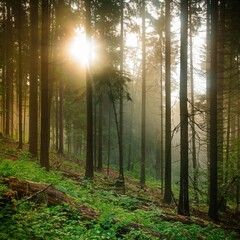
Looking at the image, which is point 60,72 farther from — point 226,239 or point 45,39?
point 226,239

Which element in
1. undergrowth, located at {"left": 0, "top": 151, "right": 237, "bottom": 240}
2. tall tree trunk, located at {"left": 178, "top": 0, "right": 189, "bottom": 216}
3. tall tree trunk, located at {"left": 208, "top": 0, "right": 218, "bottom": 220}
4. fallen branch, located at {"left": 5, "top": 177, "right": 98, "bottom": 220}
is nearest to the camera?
undergrowth, located at {"left": 0, "top": 151, "right": 237, "bottom": 240}

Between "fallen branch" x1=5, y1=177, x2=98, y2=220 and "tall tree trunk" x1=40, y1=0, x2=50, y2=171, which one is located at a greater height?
"tall tree trunk" x1=40, y1=0, x2=50, y2=171

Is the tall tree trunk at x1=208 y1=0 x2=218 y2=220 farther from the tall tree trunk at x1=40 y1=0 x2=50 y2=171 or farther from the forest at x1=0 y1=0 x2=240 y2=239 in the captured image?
the tall tree trunk at x1=40 y1=0 x2=50 y2=171

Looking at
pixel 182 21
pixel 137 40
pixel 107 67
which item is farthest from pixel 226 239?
pixel 137 40

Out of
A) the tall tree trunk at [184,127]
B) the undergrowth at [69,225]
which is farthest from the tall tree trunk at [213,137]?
the undergrowth at [69,225]

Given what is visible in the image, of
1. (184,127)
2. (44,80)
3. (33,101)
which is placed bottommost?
(184,127)

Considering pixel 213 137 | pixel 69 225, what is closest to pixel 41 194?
pixel 69 225

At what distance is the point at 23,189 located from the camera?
250 inches

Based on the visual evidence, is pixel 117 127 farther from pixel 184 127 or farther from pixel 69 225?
pixel 69 225

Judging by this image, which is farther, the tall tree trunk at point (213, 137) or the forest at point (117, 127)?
the tall tree trunk at point (213, 137)

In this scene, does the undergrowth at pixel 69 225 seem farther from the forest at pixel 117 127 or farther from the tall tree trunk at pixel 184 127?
the tall tree trunk at pixel 184 127

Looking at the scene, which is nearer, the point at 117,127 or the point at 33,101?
the point at 117,127

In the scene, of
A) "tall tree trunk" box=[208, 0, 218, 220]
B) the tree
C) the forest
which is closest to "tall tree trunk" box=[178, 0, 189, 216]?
the forest

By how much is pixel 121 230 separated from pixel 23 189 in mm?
2781
